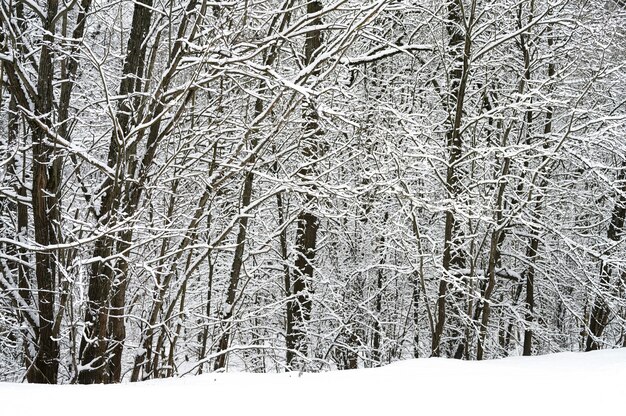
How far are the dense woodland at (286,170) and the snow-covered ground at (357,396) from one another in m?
1.74

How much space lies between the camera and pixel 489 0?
29.9 ft

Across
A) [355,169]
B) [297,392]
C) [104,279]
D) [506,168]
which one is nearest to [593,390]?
[297,392]

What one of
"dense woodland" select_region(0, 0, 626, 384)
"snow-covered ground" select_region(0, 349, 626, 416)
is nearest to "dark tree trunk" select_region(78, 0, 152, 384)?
"dense woodland" select_region(0, 0, 626, 384)

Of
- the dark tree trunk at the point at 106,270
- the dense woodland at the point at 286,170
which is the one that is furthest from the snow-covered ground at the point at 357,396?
the dark tree trunk at the point at 106,270

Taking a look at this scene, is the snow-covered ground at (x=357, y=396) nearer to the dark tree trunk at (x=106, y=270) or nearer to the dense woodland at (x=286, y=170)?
the dense woodland at (x=286, y=170)

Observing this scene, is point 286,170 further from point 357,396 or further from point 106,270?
point 357,396

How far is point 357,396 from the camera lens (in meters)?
2.83

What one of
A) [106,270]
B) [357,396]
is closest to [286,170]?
[106,270]

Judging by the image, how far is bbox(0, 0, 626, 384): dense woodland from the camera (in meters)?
5.26

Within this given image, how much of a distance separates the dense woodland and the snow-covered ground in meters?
1.74

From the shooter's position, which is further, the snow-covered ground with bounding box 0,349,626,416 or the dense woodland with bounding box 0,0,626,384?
the dense woodland with bounding box 0,0,626,384

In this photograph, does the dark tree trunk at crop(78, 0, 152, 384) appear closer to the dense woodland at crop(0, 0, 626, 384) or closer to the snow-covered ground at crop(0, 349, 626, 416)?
the dense woodland at crop(0, 0, 626, 384)

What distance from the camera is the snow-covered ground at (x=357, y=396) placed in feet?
8.46

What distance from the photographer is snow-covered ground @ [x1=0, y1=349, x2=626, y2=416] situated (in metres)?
2.58
